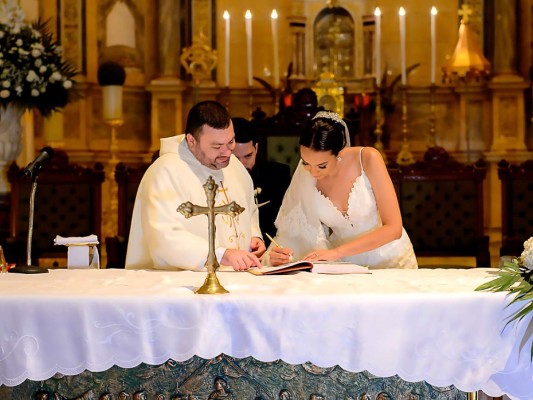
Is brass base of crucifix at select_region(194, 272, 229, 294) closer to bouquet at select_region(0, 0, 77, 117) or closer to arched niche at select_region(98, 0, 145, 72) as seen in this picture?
bouquet at select_region(0, 0, 77, 117)

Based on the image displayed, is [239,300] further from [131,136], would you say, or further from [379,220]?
[131,136]

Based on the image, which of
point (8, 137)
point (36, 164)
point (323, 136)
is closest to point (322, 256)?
point (323, 136)

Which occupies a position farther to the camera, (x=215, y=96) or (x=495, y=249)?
(x=215, y=96)

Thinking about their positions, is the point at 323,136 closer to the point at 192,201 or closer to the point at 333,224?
the point at 333,224

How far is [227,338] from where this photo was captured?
3.75 meters

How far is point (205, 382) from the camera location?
3.95 meters

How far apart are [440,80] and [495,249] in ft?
8.23

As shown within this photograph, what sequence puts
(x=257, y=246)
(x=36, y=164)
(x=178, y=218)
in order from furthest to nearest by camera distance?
(x=257, y=246) < (x=178, y=218) < (x=36, y=164)

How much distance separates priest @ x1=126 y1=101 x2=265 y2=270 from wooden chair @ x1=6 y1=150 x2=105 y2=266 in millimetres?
3326

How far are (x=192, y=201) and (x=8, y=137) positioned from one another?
477 cm

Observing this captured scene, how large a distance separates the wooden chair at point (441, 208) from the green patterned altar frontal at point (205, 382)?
441cm

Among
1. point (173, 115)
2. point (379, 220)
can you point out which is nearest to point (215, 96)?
point (173, 115)

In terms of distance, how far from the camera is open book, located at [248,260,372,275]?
448 cm

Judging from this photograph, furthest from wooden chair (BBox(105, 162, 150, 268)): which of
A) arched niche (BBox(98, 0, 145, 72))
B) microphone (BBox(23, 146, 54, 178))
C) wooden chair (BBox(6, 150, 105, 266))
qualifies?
arched niche (BBox(98, 0, 145, 72))
